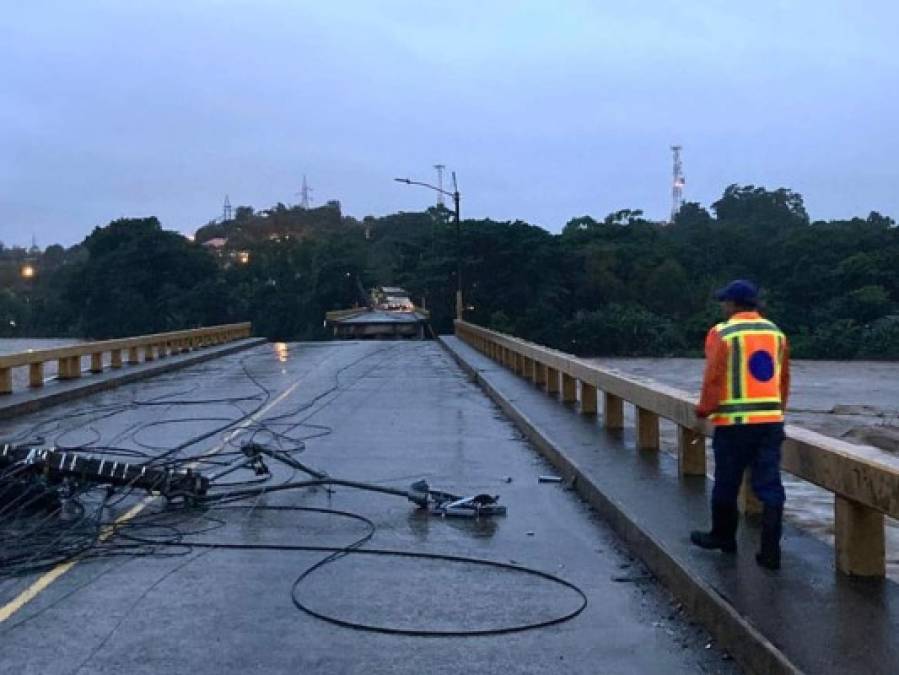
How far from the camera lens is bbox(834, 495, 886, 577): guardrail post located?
6.67 m

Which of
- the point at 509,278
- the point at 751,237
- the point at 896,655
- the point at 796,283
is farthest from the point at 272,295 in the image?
the point at 896,655

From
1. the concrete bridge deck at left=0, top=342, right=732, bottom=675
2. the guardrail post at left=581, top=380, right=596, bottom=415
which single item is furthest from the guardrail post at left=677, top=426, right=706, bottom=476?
the guardrail post at left=581, top=380, right=596, bottom=415

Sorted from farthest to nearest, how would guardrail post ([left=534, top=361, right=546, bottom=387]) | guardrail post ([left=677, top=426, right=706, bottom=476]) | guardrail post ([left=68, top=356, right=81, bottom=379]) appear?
guardrail post ([left=68, top=356, right=81, bottom=379])
guardrail post ([left=534, top=361, right=546, bottom=387])
guardrail post ([left=677, top=426, right=706, bottom=476])

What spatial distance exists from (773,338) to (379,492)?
15.8ft

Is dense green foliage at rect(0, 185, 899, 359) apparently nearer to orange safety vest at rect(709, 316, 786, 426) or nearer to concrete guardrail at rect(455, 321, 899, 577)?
concrete guardrail at rect(455, 321, 899, 577)

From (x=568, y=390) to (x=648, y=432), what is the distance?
604 centimetres

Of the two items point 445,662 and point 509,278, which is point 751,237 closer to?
point 509,278

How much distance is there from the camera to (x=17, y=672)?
18.9 feet

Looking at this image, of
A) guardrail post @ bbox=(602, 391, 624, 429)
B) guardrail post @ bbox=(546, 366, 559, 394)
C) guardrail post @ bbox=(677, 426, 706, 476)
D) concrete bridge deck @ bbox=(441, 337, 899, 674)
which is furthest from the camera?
guardrail post @ bbox=(546, 366, 559, 394)

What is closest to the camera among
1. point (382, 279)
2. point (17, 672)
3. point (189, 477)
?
point (17, 672)

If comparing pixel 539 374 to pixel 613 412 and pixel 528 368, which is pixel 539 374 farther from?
pixel 613 412

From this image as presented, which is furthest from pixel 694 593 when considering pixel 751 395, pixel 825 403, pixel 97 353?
pixel 97 353

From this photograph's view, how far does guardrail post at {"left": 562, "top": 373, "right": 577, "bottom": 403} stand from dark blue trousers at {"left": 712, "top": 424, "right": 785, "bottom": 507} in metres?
11.2

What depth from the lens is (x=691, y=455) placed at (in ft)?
34.9
